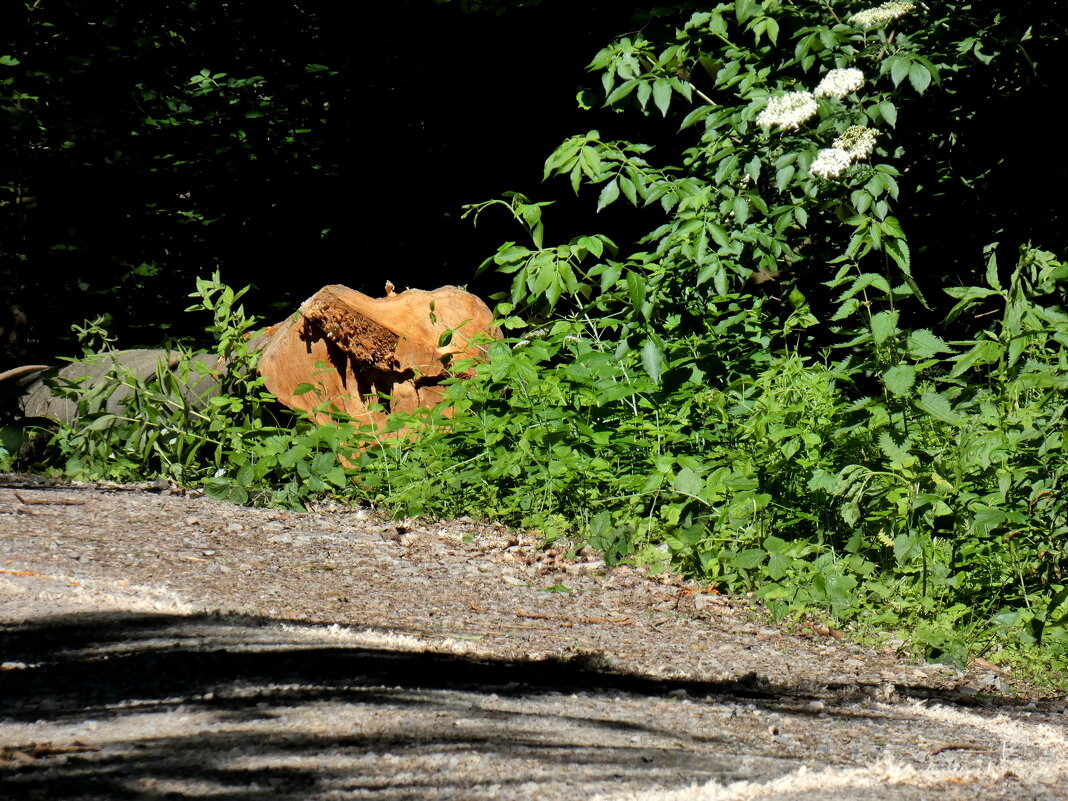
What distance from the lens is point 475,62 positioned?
9.95m

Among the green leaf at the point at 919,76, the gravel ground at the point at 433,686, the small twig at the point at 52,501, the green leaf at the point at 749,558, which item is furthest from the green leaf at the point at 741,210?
the small twig at the point at 52,501

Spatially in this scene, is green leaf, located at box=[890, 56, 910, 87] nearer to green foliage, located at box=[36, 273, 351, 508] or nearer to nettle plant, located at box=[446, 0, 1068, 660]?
nettle plant, located at box=[446, 0, 1068, 660]

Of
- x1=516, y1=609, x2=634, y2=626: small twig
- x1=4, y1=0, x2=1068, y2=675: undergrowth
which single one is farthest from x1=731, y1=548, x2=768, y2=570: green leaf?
x1=516, y1=609, x2=634, y2=626: small twig

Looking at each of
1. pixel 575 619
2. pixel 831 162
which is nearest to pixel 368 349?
pixel 575 619

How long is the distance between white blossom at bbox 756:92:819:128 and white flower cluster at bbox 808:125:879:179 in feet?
0.59

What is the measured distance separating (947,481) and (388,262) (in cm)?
716

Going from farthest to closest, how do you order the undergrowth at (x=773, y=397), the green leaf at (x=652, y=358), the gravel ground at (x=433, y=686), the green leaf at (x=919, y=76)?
the green leaf at (x=652, y=358) < the green leaf at (x=919, y=76) < the undergrowth at (x=773, y=397) < the gravel ground at (x=433, y=686)

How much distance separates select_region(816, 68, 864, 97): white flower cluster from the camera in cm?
456

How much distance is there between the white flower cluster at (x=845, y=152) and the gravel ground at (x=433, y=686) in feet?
5.58

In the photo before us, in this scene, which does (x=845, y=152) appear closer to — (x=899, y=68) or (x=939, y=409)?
(x=899, y=68)

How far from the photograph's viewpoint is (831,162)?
438 centimetres

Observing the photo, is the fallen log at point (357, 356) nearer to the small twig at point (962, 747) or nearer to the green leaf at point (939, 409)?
the green leaf at point (939, 409)

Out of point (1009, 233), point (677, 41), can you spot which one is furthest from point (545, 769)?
point (1009, 233)

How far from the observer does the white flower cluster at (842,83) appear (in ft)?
15.0
